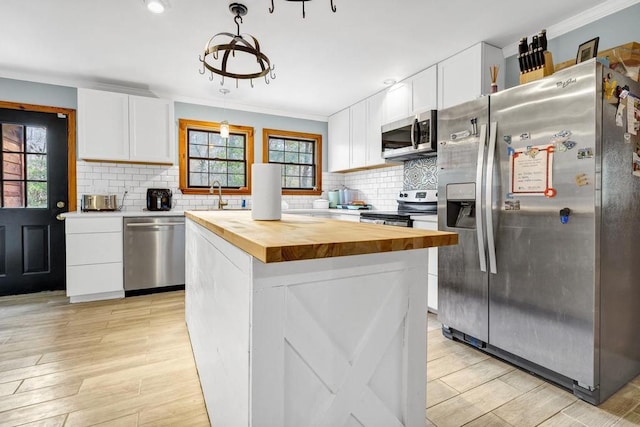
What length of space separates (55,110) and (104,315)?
2486mm

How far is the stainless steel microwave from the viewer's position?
3.19 meters

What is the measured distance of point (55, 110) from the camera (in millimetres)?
3777

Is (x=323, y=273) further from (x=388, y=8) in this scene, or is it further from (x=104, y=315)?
(x=104, y=315)

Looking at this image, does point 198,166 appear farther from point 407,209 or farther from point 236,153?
point 407,209

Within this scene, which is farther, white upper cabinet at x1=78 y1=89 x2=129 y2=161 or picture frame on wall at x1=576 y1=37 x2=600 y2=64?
white upper cabinet at x1=78 y1=89 x2=129 y2=161

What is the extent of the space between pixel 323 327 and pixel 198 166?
407 cm

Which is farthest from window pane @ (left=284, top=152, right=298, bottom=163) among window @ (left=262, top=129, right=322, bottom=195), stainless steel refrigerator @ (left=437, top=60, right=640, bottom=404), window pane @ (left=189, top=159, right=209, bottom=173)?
stainless steel refrigerator @ (left=437, top=60, right=640, bottom=404)

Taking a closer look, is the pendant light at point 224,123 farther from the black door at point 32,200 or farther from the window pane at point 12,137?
the window pane at point 12,137

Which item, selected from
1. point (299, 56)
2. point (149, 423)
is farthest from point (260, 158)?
point (149, 423)

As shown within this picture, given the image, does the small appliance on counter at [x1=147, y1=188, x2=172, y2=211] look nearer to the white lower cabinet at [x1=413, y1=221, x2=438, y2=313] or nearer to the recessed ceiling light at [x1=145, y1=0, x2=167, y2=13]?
the recessed ceiling light at [x1=145, y1=0, x2=167, y2=13]

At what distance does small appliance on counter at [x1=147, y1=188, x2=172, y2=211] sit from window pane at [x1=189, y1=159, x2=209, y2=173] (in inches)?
19.1

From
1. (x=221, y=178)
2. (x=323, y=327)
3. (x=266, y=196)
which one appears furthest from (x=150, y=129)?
(x=323, y=327)

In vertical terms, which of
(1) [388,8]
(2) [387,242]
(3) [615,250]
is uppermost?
(1) [388,8]

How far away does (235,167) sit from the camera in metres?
4.74
